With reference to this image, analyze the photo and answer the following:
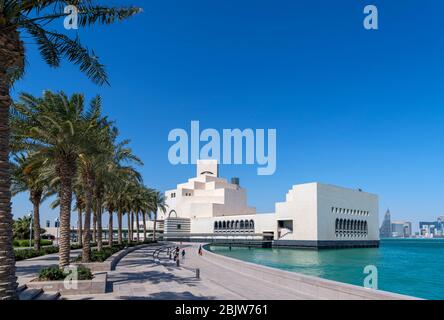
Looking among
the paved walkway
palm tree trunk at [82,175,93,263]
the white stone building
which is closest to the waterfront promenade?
the paved walkway

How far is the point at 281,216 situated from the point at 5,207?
274 ft

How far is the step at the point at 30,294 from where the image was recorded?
482 inches

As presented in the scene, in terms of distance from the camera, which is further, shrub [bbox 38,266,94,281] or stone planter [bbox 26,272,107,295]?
shrub [bbox 38,266,94,281]

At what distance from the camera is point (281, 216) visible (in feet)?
292

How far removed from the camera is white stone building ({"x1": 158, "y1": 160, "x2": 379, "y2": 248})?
81.2 metres

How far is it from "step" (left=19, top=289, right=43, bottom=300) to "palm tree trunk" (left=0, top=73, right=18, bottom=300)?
4.17m

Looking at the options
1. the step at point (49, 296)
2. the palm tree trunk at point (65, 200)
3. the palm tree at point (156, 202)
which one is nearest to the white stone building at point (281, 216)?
the palm tree at point (156, 202)

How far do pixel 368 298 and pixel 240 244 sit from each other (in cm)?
7710

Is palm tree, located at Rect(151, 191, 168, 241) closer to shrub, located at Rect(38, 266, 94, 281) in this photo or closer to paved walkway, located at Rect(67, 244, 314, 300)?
paved walkway, located at Rect(67, 244, 314, 300)

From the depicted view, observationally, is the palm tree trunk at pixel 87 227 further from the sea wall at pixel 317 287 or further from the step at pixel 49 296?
the sea wall at pixel 317 287

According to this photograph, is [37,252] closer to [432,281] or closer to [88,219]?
[88,219]

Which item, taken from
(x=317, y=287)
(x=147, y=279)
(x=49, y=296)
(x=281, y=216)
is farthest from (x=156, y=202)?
(x=317, y=287)

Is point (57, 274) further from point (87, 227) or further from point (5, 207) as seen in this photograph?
point (87, 227)

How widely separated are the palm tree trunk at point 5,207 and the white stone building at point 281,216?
74670 mm
